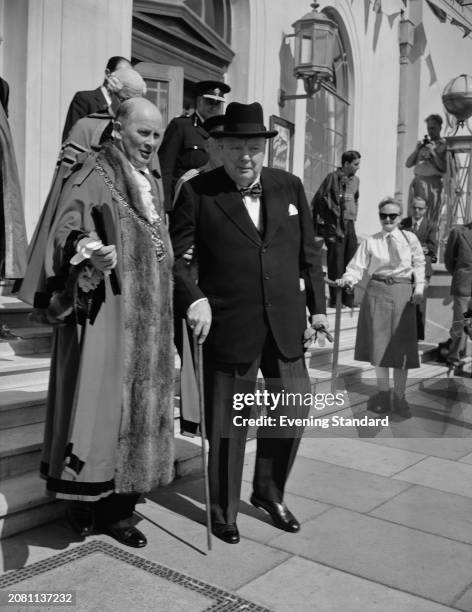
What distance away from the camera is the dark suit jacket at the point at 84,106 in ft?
15.1

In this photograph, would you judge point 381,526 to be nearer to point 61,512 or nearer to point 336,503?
point 336,503

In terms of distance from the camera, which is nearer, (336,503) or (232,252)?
(232,252)

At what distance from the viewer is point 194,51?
27.5 ft

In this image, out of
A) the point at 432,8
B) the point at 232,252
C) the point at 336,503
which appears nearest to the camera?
the point at 232,252

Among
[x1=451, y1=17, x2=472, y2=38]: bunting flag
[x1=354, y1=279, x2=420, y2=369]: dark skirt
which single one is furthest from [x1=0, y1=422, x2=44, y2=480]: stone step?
[x1=451, y1=17, x2=472, y2=38]: bunting flag

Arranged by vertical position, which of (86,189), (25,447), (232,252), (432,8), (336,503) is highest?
(432,8)

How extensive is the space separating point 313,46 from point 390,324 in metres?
4.66

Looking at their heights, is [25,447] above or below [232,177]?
below

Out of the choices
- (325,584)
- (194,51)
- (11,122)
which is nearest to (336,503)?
(325,584)

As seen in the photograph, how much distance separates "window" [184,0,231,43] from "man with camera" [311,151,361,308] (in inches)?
85.3

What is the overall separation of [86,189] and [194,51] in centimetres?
590

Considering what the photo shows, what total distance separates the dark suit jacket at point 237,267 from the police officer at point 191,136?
5.59ft

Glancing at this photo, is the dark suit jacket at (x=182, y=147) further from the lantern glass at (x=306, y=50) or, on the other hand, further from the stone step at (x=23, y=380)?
the lantern glass at (x=306, y=50)

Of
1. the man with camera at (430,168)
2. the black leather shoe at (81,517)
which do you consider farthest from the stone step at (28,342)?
the man with camera at (430,168)
